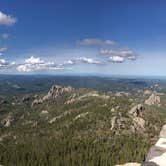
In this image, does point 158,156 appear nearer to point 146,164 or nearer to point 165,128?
point 146,164

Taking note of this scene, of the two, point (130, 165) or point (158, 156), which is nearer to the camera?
point (158, 156)

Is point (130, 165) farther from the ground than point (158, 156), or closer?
closer

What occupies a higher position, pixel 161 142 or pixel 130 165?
pixel 161 142

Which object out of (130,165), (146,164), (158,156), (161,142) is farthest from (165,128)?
(130,165)

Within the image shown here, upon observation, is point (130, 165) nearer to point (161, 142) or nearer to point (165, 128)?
point (165, 128)

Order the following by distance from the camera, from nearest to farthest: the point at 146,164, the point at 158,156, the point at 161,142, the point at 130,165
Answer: the point at 146,164, the point at 158,156, the point at 161,142, the point at 130,165

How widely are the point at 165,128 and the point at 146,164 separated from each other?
14028 millimetres

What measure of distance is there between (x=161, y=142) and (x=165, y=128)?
17.6ft

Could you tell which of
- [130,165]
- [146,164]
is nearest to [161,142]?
[146,164]

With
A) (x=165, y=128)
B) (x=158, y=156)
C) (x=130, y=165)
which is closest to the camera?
(x=158, y=156)

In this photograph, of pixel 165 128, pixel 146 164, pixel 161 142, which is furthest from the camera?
pixel 165 128

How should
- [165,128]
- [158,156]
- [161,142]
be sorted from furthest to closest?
[165,128], [161,142], [158,156]

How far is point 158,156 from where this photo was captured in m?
27.7

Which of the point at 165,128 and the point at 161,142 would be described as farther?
the point at 165,128
